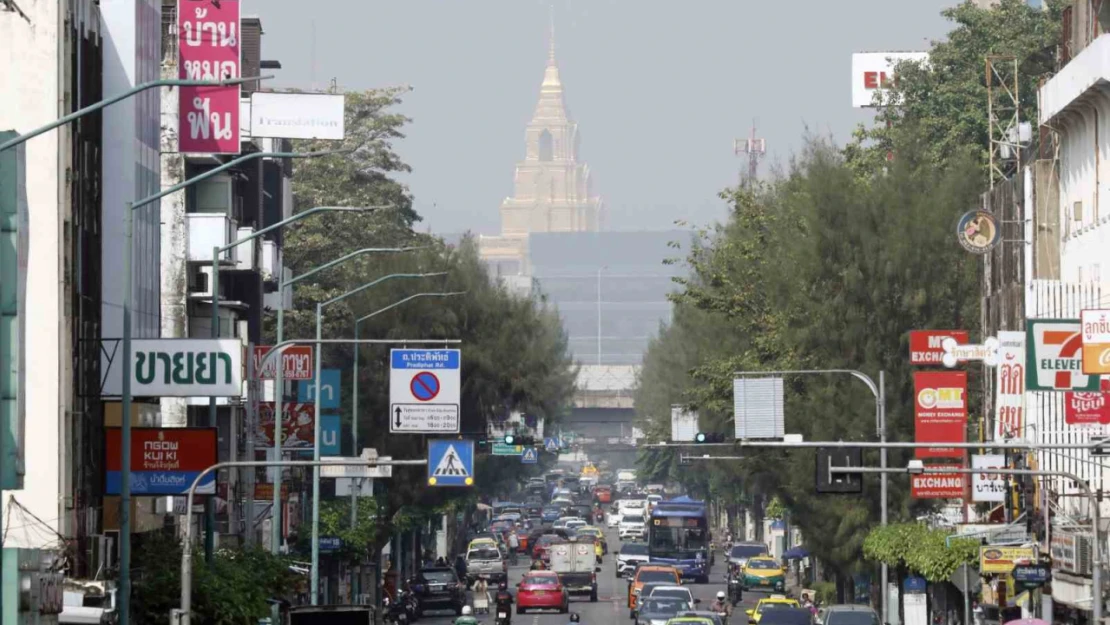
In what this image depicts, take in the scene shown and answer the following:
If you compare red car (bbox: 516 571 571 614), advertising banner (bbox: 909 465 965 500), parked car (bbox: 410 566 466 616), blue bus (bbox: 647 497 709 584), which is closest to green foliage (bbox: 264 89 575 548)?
parked car (bbox: 410 566 466 616)

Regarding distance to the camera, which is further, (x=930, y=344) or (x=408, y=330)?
(x=408, y=330)

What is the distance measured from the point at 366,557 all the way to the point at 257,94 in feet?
59.7

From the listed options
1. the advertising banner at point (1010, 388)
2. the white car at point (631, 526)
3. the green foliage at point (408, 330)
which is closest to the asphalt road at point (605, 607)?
→ the green foliage at point (408, 330)

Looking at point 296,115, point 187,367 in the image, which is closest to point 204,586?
point 187,367

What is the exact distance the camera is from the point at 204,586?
44094 mm

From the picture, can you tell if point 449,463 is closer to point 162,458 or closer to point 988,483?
point 988,483

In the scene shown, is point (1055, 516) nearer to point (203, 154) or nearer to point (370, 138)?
point (203, 154)

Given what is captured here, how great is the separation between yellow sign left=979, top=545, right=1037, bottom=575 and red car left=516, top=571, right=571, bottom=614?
25.5 m

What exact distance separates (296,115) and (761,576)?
101ft

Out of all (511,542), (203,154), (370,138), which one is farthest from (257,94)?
(511,542)

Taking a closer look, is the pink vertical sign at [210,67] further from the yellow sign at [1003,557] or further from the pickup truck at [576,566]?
the pickup truck at [576,566]

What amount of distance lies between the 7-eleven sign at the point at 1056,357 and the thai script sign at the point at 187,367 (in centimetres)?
1504

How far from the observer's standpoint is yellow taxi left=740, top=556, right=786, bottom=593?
95.6 m

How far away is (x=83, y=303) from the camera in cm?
4716
